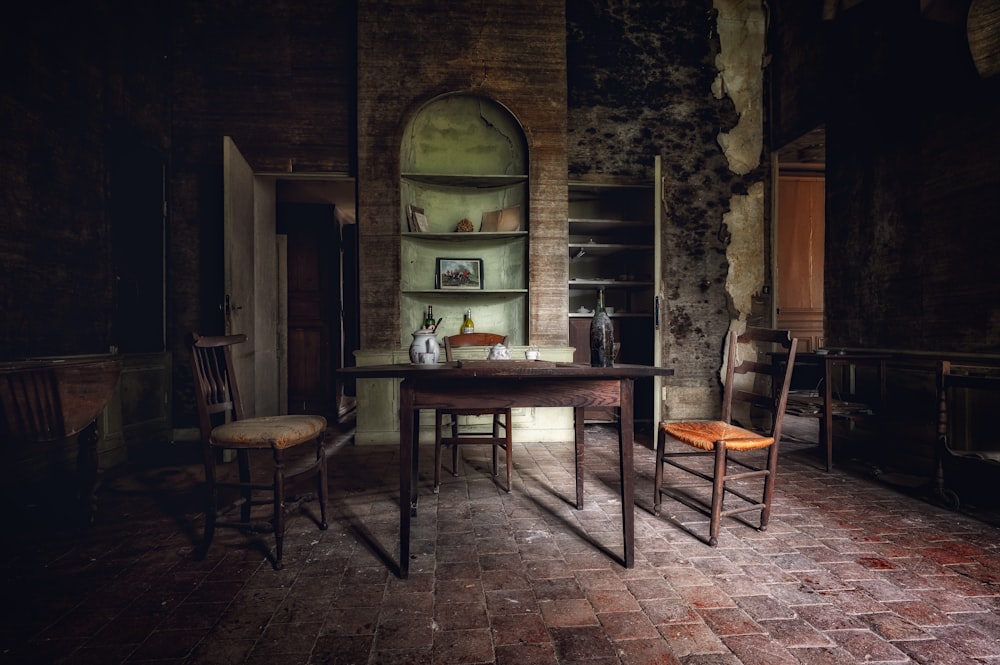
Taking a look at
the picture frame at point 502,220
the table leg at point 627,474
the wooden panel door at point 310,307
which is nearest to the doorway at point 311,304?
the wooden panel door at point 310,307

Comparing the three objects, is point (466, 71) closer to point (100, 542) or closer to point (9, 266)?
point (9, 266)

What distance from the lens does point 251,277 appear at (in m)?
4.42

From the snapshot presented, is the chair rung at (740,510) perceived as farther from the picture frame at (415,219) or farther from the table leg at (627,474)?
the picture frame at (415,219)

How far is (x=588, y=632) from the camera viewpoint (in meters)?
1.65

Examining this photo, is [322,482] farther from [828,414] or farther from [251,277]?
[828,414]

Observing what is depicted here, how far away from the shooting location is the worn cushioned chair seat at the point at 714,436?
2352 mm

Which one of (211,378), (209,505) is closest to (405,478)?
(209,505)

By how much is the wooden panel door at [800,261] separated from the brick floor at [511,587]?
357 centimetres

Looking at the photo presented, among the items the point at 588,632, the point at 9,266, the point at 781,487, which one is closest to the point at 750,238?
the point at 781,487

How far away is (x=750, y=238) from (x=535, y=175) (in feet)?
8.04

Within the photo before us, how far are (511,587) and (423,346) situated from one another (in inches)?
45.5

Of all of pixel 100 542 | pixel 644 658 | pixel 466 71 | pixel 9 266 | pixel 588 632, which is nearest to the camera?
pixel 644 658

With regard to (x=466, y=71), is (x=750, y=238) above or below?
below

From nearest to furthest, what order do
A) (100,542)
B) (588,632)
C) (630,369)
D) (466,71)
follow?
(588,632)
(630,369)
(100,542)
(466,71)
